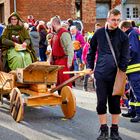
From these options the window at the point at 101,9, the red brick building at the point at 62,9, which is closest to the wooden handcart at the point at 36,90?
the red brick building at the point at 62,9

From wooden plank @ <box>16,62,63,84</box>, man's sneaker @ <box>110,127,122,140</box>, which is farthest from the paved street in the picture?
wooden plank @ <box>16,62,63,84</box>

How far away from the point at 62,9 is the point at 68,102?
20.2m

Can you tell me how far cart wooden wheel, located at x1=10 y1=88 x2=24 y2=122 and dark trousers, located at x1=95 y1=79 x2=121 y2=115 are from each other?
181 centimetres

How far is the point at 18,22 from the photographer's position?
34.7 feet

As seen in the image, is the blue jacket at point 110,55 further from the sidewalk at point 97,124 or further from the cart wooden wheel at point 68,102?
the cart wooden wheel at point 68,102

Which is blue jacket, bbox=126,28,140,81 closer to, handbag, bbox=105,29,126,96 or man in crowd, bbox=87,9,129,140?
man in crowd, bbox=87,9,129,140

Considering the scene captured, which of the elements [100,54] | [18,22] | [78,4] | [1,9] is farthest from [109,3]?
[100,54]

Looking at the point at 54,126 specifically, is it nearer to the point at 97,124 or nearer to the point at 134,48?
the point at 97,124

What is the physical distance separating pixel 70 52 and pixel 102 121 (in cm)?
248

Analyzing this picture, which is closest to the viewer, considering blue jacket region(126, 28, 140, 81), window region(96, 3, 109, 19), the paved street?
the paved street

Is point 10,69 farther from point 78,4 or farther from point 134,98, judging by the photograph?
point 78,4

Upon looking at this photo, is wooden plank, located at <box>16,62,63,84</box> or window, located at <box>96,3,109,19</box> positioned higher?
window, located at <box>96,3,109,19</box>

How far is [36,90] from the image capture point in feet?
31.3

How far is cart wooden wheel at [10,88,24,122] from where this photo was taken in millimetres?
8906
